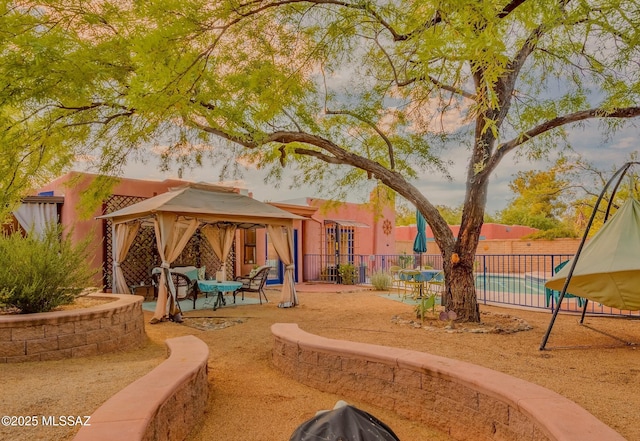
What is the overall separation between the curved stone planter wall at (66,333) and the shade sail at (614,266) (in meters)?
5.49

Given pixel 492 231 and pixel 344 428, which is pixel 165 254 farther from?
pixel 492 231

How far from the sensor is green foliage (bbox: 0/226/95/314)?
185 inches

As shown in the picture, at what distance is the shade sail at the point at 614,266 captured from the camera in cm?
475

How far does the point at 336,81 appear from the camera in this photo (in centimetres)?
806

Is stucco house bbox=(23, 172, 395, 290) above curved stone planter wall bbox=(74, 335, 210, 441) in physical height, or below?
above

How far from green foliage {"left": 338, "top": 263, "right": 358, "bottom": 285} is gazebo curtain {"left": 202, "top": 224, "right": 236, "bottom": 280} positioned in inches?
170

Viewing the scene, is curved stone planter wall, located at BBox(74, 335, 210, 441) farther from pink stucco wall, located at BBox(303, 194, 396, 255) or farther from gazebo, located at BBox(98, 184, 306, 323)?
pink stucco wall, located at BBox(303, 194, 396, 255)

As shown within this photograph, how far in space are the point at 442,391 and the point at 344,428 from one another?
1787 millimetres

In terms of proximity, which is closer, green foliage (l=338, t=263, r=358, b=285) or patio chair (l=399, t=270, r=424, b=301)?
patio chair (l=399, t=270, r=424, b=301)

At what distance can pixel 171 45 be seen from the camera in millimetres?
3721

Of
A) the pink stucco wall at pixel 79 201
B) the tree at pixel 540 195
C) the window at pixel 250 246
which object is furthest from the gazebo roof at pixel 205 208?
the tree at pixel 540 195

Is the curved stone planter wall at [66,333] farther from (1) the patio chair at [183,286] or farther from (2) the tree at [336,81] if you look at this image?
(1) the patio chair at [183,286]

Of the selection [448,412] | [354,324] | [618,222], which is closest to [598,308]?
[618,222]

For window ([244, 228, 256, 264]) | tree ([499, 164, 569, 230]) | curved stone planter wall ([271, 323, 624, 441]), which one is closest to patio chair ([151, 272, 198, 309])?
window ([244, 228, 256, 264])
